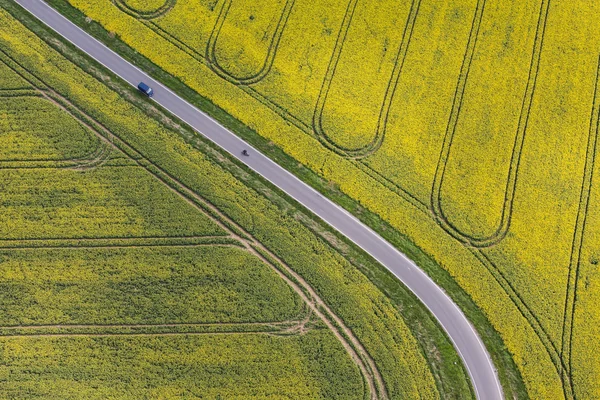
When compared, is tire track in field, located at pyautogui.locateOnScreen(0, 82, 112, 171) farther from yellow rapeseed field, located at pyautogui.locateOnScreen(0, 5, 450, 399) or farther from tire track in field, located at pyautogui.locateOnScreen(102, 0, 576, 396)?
tire track in field, located at pyautogui.locateOnScreen(102, 0, 576, 396)

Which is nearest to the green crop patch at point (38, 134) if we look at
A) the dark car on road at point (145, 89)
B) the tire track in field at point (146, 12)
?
the dark car on road at point (145, 89)

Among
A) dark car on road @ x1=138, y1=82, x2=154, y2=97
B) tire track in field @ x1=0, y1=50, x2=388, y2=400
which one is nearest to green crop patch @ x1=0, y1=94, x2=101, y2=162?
tire track in field @ x1=0, y1=50, x2=388, y2=400

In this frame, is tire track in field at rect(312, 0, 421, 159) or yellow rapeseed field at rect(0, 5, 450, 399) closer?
yellow rapeseed field at rect(0, 5, 450, 399)

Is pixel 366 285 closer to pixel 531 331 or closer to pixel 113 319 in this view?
pixel 531 331

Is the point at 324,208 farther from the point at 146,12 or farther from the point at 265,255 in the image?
the point at 146,12

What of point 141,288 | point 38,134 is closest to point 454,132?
point 141,288

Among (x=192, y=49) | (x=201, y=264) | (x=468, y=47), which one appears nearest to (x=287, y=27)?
(x=192, y=49)

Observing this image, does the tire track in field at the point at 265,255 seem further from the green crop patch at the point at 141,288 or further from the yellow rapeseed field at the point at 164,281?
the green crop patch at the point at 141,288
